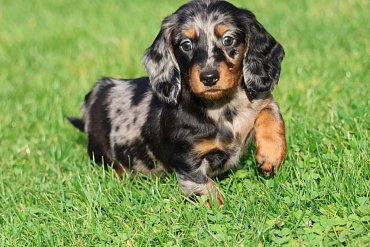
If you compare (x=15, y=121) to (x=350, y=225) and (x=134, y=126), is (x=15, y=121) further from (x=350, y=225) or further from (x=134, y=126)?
(x=350, y=225)

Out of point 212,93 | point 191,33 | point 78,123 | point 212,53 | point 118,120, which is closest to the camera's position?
point 212,93

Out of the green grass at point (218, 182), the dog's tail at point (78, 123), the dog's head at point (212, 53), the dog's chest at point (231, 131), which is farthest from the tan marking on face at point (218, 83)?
the dog's tail at point (78, 123)

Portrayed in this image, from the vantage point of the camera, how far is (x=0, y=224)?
4270 mm

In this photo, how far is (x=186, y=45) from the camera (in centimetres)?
420

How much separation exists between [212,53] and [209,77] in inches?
10.6

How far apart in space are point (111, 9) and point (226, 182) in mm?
7555

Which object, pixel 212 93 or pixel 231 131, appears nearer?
pixel 212 93

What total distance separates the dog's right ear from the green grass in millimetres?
606

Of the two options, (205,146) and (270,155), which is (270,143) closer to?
(270,155)

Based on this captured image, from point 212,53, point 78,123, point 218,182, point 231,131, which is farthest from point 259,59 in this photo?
point 78,123

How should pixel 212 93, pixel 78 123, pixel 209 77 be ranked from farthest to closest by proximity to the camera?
pixel 78 123 < pixel 212 93 < pixel 209 77

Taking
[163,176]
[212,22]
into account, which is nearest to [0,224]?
[163,176]

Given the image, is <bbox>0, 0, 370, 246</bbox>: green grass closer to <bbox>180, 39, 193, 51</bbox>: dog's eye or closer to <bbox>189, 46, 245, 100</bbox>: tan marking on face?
<bbox>189, 46, 245, 100</bbox>: tan marking on face

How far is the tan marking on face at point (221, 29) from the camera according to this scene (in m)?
4.09
